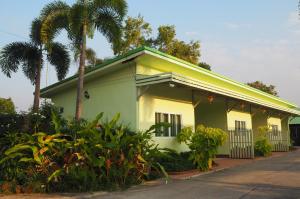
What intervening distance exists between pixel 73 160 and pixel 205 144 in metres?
6.02

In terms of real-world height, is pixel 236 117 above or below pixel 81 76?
below

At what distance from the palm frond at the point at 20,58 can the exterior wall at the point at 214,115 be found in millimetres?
9999

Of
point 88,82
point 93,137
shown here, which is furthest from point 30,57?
point 93,137

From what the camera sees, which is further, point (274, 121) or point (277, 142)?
point (274, 121)

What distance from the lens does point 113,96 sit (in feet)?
52.9

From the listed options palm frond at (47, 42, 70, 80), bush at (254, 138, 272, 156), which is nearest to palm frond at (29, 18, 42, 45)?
palm frond at (47, 42, 70, 80)

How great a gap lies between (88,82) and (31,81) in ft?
9.60

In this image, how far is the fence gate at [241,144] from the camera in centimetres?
2028

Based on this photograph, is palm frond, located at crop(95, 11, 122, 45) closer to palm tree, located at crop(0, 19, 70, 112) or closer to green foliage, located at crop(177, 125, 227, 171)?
palm tree, located at crop(0, 19, 70, 112)

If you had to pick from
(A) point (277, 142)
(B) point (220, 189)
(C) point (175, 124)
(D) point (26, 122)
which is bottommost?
(B) point (220, 189)

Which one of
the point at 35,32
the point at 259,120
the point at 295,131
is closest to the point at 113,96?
the point at 35,32

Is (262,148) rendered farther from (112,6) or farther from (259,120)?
(112,6)

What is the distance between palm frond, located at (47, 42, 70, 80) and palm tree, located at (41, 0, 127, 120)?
2976 millimetres

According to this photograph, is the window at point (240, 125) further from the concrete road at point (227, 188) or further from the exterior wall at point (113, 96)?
the exterior wall at point (113, 96)
